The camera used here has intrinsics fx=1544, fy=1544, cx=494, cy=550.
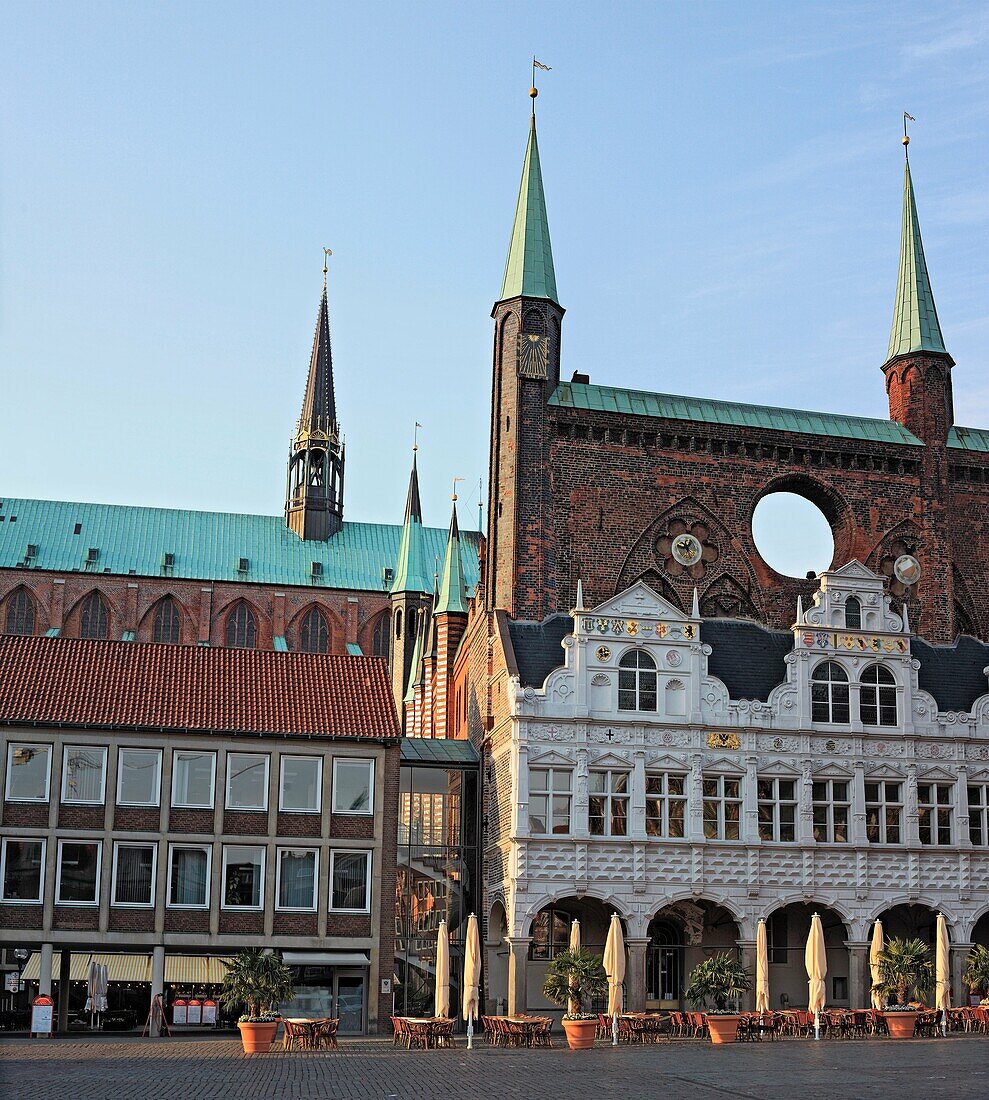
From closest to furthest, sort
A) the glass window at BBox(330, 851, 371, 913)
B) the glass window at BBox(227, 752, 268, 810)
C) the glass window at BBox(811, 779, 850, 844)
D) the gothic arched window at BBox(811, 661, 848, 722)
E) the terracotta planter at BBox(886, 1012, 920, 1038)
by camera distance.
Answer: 1. the terracotta planter at BBox(886, 1012, 920, 1038)
2. the glass window at BBox(330, 851, 371, 913)
3. the glass window at BBox(227, 752, 268, 810)
4. the glass window at BBox(811, 779, 850, 844)
5. the gothic arched window at BBox(811, 661, 848, 722)

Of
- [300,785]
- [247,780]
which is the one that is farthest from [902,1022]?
[247,780]

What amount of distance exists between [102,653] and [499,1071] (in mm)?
23411

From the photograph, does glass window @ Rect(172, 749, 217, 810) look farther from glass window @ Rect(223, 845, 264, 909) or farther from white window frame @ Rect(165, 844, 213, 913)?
glass window @ Rect(223, 845, 264, 909)

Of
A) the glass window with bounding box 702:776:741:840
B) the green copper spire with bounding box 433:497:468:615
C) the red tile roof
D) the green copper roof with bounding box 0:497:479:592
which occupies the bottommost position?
the glass window with bounding box 702:776:741:840

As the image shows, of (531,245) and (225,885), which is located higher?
(531,245)

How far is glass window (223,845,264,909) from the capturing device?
44.9 meters

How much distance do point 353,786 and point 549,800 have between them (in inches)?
232

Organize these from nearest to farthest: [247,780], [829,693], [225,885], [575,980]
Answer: [575,980]
[225,885]
[247,780]
[829,693]

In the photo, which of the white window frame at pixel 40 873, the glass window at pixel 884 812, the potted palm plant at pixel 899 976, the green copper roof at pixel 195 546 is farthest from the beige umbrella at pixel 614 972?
the green copper roof at pixel 195 546

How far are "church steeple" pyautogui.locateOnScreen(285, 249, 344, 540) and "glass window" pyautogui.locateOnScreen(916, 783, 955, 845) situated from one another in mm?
55746

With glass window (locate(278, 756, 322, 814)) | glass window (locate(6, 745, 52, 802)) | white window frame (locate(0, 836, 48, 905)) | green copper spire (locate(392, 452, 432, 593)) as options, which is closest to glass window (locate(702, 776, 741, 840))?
glass window (locate(278, 756, 322, 814))

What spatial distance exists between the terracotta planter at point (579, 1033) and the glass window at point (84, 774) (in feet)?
53.7

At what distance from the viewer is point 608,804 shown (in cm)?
4650

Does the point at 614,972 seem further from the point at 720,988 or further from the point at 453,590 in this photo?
the point at 453,590
